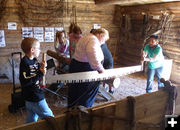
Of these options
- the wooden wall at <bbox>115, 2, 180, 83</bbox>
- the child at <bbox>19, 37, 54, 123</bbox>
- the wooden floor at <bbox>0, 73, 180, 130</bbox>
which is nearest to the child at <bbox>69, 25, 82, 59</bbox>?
the wooden floor at <bbox>0, 73, 180, 130</bbox>

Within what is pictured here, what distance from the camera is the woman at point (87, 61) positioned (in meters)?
2.46

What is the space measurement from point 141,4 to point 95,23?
5.89ft

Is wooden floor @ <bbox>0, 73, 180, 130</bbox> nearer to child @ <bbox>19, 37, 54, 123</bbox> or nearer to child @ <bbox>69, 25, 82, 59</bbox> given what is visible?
child @ <bbox>69, 25, 82, 59</bbox>

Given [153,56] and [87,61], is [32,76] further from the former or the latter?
[153,56]

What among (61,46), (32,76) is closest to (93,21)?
(61,46)

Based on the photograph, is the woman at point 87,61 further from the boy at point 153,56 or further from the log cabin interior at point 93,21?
the log cabin interior at point 93,21

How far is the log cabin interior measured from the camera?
513cm

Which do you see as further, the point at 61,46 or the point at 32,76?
the point at 61,46

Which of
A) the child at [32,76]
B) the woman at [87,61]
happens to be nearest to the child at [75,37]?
the woman at [87,61]

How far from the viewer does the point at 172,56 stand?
18.4ft

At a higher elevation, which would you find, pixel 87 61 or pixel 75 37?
pixel 75 37

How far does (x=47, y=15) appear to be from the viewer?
562 cm

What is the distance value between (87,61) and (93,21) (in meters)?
4.24

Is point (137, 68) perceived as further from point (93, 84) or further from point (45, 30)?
point (45, 30)
